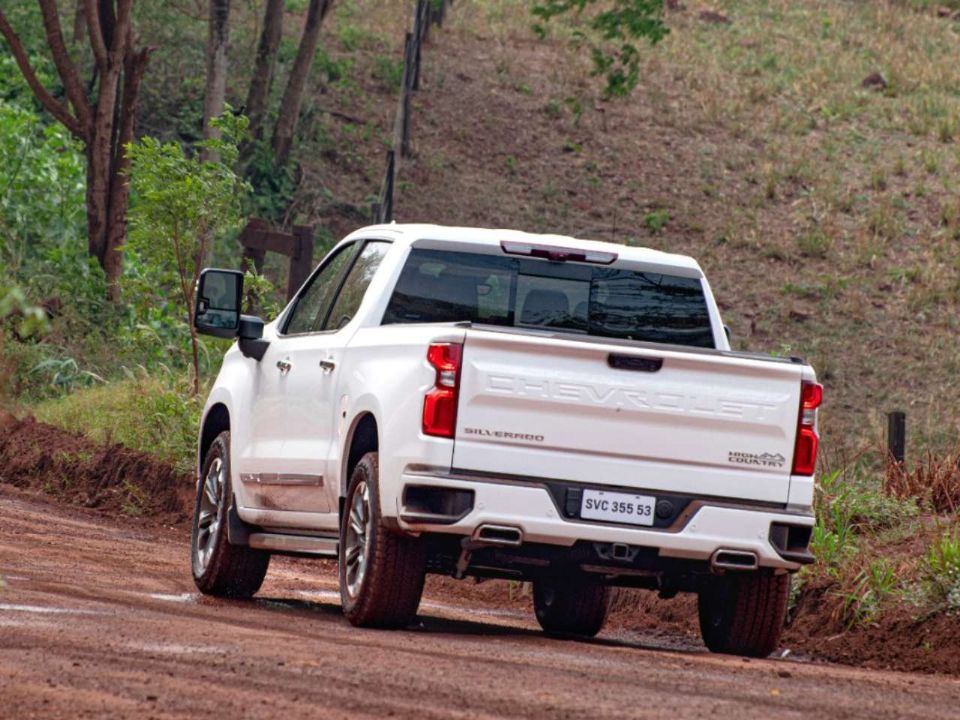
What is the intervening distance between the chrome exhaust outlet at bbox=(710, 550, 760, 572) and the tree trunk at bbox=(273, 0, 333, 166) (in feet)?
92.7

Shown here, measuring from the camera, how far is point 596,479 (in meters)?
8.45

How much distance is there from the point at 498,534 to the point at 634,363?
95cm

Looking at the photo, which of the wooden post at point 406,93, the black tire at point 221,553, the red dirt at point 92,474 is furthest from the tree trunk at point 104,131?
the black tire at point 221,553

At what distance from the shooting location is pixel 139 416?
1856 cm

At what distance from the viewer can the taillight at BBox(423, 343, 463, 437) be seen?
824 centimetres

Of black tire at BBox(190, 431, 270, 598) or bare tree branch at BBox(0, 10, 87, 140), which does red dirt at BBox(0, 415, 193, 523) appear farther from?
bare tree branch at BBox(0, 10, 87, 140)

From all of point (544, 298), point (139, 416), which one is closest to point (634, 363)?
point (544, 298)

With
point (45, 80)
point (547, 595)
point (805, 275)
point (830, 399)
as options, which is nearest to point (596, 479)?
point (547, 595)

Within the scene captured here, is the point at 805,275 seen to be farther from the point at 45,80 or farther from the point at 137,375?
the point at 137,375

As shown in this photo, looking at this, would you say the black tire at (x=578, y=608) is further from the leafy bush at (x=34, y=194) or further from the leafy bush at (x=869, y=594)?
the leafy bush at (x=34, y=194)

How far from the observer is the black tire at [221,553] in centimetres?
1067

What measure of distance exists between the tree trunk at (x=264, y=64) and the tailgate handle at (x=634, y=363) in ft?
94.0

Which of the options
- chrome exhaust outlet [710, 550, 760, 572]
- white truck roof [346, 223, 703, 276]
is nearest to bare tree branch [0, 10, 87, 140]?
A: white truck roof [346, 223, 703, 276]

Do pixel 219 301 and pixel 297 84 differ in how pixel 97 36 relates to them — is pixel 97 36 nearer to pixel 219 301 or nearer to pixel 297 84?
pixel 297 84
